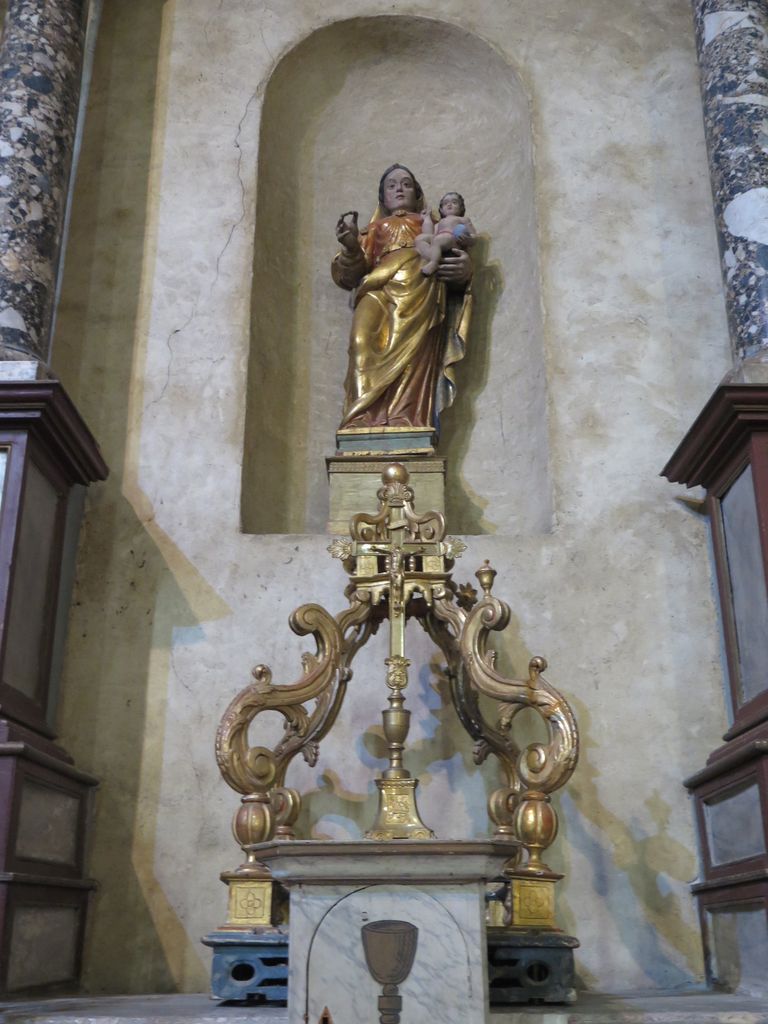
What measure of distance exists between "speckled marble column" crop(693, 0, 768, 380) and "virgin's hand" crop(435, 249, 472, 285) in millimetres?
1140

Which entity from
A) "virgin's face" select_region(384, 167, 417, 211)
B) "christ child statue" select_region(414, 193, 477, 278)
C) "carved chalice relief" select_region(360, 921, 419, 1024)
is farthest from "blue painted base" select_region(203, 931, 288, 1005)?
"virgin's face" select_region(384, 167, 417, 211)

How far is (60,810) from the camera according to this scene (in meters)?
4.39

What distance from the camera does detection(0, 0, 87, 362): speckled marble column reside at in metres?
4.95

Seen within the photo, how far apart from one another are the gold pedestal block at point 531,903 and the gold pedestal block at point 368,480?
6.19ft

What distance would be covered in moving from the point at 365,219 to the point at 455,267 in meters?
1.03

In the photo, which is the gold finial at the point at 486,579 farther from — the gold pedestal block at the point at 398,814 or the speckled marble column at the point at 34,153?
the speckled marble column at the point at 34,153

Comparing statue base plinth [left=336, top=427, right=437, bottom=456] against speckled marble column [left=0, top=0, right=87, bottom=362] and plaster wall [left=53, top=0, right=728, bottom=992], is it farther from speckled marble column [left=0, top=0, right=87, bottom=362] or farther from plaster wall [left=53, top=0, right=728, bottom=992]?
speckled marble column [left=0, top=0, right=87, bottom=362]

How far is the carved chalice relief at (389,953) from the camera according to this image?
2869mm

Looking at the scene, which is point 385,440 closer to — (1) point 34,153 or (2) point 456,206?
(2) point 456,206

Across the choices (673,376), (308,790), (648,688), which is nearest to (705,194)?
(673,376)

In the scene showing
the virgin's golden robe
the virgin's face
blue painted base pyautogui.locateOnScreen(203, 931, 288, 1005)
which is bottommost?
blue painted base pyautogui.locateOnScreen(203, 931, 288, 1005)

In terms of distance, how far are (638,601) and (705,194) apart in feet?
6.95

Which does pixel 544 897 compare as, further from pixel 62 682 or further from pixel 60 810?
pixel 62 682

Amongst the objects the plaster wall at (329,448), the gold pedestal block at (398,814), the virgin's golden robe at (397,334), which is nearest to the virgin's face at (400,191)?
the virgin's golden robe at (397,334)
